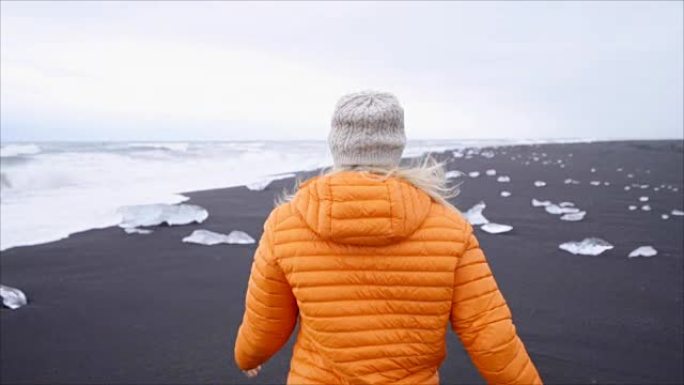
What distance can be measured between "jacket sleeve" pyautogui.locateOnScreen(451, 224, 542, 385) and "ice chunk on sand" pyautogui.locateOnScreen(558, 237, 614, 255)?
502 centimetres

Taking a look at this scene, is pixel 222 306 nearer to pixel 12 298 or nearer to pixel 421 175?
pixel 12 298

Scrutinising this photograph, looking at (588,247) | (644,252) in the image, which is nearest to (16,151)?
(588,247)

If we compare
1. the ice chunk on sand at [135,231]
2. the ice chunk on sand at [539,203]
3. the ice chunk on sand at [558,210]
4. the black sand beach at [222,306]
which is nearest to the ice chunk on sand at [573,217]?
the black sand beach at [222,306]

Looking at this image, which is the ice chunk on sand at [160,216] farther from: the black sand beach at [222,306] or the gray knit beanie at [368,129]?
the gray knit beanie at [368,129]

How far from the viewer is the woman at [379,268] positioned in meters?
1.35

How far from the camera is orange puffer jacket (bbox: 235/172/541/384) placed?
134 centimetres

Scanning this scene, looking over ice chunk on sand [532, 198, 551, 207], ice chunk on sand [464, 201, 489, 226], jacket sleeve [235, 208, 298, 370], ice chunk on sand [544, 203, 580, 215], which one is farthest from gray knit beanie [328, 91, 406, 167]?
ice chunk on sand [532, 198, 551, 207]

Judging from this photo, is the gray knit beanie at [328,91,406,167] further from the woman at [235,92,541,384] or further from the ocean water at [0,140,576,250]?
the ocean water at [0,140,576,250]

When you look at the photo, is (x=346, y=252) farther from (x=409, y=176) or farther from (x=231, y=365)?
(x=231, y=365)

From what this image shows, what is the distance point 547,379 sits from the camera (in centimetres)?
317

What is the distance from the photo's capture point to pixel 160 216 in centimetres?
801

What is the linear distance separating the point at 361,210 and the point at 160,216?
7.31 meters

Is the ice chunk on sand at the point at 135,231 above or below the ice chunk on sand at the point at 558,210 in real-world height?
below

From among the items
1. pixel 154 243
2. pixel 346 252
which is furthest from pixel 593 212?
pixel 346 252
